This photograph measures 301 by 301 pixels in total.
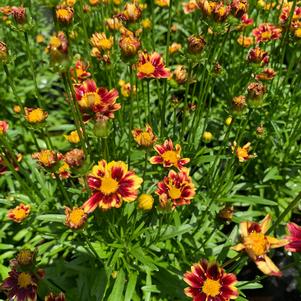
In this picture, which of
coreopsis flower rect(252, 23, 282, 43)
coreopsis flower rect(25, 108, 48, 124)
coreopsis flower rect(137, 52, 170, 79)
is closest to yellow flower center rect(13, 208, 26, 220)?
coreopsis flower rect(25, 108, 48, 124)

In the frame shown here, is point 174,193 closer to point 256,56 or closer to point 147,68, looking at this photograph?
point 147,68

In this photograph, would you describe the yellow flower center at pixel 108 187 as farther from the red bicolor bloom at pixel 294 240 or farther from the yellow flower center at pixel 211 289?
the red bicolor bloom at pixel 294 240

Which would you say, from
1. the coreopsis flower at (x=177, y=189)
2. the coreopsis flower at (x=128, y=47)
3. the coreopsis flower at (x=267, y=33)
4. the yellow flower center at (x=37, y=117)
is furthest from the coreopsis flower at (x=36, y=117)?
Answer: the coreopsis flower at (x=267, y=33)

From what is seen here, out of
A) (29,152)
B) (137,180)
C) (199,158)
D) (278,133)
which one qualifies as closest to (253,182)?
(278,133)

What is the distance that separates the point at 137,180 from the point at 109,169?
111 millimetres

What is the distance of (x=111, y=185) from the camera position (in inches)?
49.3

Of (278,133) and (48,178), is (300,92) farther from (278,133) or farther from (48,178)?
(48,178)

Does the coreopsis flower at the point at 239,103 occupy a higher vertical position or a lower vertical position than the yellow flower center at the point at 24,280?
higher

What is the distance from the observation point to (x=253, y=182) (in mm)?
2299

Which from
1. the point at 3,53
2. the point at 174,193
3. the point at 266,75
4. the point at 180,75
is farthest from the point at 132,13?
the point at 174,193

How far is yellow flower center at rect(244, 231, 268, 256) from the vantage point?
1.07m

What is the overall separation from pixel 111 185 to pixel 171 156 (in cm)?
41

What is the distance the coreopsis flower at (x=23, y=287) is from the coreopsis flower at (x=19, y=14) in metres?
1.03

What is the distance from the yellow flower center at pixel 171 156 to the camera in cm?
156
